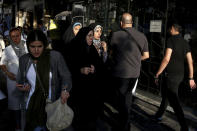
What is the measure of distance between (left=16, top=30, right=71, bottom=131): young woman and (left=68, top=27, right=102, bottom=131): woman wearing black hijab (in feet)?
2.67

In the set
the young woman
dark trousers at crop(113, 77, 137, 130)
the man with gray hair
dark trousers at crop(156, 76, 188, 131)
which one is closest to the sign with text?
dark trousers at crop(156, 76, 188, 131)

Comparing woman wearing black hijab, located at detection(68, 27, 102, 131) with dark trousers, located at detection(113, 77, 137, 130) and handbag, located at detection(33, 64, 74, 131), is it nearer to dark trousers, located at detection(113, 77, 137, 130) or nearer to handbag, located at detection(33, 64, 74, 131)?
dark trousers, located at detection(113, 77, 137, 130)

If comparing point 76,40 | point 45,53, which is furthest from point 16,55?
point 45,53

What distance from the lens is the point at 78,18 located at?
10.5 m

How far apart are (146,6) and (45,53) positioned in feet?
16.4

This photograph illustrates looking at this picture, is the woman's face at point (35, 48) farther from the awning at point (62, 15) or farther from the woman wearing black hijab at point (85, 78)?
the awning at point (62, 15)

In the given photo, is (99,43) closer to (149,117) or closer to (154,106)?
(149,117)

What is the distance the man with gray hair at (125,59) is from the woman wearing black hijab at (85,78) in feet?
1.25

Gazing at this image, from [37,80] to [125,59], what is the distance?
5.53 ft

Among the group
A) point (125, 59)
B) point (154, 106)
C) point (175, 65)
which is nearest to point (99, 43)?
point (125, 59)

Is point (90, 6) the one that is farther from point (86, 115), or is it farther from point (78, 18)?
point (86, 115)

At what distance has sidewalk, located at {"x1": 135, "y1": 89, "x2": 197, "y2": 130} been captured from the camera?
4871 mm

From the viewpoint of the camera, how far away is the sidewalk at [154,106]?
487 centimetres

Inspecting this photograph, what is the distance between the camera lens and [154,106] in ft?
18.8
